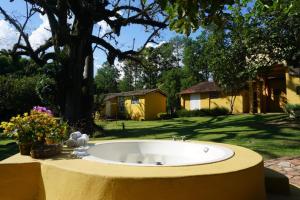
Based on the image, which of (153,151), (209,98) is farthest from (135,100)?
(153,151)

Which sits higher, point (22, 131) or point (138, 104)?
point (138, 104)

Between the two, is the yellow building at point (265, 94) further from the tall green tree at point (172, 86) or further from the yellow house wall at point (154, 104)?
the tall green tree at point (172, 86)

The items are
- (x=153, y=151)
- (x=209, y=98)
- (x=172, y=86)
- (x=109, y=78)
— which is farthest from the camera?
(x=109, y=78)

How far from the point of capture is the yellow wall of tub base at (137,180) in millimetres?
4609

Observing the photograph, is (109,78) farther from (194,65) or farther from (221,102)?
(221,102)

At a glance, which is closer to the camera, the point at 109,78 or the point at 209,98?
the point at 209,98

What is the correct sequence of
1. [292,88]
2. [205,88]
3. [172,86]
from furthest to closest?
[172,86]
[205,88]
[292,88]

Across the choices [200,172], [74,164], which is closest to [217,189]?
[200,172]

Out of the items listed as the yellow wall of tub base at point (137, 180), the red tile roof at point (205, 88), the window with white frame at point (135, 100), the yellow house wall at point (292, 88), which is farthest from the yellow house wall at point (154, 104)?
the yellow wall of tub base at point (137, 180)

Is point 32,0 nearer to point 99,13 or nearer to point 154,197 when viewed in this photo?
point 99,13

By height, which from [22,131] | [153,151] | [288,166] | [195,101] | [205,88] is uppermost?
[205,88]

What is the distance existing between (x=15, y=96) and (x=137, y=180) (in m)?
26.5

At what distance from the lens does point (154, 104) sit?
116ft

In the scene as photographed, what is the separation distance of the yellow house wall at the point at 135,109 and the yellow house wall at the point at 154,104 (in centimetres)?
42
